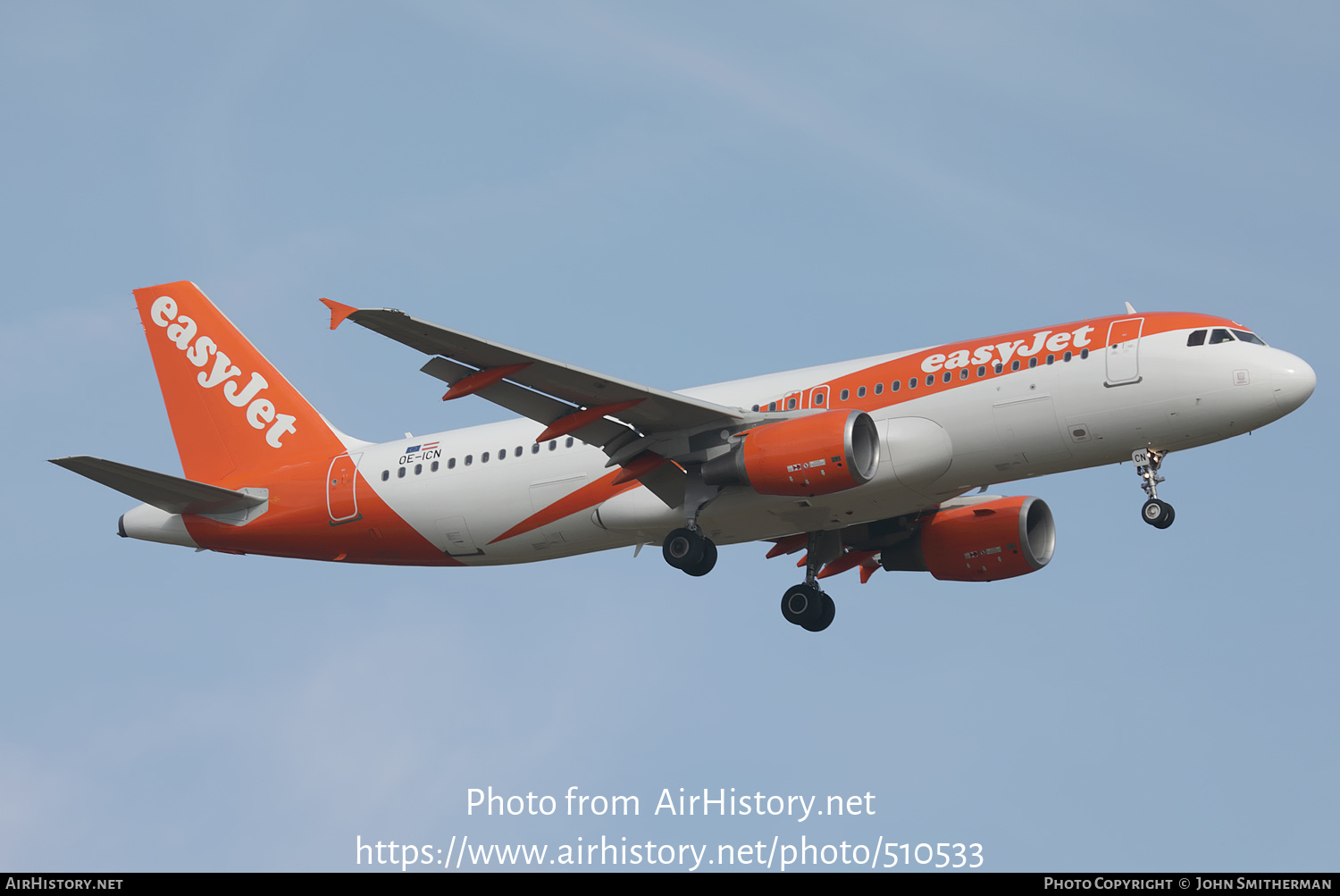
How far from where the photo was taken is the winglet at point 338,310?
86.0 ft

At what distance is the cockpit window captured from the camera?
1162 inches

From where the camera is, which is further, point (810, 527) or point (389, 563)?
point (389, 563)

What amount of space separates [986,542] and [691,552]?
7485 mm

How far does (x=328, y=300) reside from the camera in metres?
26.3

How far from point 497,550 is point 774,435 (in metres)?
7.51

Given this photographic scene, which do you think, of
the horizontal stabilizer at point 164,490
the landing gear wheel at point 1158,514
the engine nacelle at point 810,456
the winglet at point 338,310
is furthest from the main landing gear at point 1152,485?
the horizontal stabilizer at point 164,490

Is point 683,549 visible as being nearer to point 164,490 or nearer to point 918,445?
point 918,445

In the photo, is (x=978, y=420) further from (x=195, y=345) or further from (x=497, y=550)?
(x=195, y=345)

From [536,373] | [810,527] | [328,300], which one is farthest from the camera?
[810,527]

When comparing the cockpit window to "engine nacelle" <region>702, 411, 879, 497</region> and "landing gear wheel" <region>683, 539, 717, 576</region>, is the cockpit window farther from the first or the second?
"landing gear wheel" <region>683, 539, 717, 576</region>

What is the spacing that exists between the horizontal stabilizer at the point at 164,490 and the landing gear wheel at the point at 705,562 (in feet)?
36.0

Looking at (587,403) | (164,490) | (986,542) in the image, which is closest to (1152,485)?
(986,542)

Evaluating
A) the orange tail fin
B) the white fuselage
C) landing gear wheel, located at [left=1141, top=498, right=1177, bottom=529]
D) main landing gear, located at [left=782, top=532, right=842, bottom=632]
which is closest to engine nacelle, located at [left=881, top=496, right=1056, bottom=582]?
main landing gear, located at [left=782, top=532, right=842, bottom=632]

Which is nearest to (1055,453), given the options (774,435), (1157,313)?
(1157,313)
